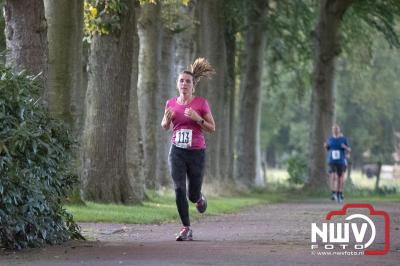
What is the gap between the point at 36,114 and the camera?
1138 centimetres

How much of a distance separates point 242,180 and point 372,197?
5.93 metres

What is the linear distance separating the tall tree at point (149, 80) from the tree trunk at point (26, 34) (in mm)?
11152

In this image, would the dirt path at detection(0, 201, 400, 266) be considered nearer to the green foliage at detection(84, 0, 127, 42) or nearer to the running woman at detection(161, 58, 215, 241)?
the running woman at detection(161, 58, 215, 241)

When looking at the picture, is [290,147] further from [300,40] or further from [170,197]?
[170,197]

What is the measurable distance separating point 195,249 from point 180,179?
187 cm

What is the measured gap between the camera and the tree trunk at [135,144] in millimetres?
21000

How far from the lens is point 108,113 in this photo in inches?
766

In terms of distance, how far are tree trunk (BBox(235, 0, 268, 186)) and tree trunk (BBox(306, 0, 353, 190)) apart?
215cm

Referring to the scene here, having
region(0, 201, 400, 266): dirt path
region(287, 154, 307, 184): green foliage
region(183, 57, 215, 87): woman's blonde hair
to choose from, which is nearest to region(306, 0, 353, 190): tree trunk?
region(287, 154, 307, 184): green foliage

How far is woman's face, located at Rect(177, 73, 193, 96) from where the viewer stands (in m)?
12.9

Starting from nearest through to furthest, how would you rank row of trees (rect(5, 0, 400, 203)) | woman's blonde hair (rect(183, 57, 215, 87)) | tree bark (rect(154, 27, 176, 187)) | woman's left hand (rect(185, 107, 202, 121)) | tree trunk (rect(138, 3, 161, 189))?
woman's left hand (rect(185, 107, 202, 121)) → woman's blonde hair (rect(183, 57, 215, 87)) → row of trees (rect(5, 0, 400, 203)) → tree trunk (rect(138, 3, 161, 189)) → tree bark (rect(154, 27, 176, 187))

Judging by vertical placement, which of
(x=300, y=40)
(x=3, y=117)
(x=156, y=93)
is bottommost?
(x=3, y=117)

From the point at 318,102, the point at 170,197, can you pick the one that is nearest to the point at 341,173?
the point at 170,197

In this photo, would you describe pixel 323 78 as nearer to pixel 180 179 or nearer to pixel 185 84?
pixel 185 84
